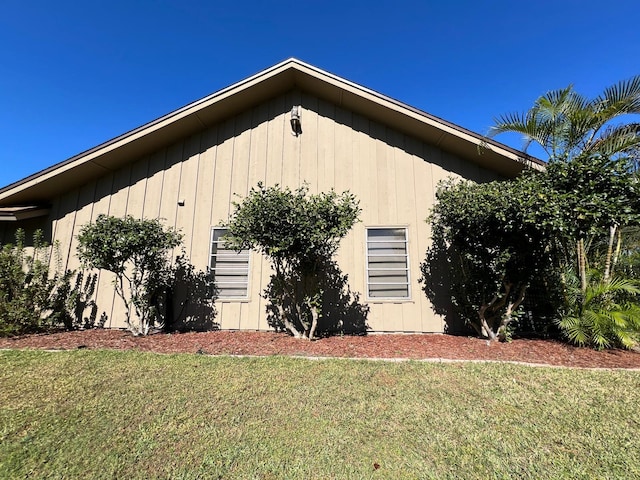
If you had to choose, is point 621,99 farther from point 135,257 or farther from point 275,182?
point 135,257

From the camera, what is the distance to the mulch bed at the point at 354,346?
5.13 meters

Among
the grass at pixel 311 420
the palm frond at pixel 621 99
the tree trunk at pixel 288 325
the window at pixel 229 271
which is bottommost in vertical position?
the grass at pixel 311 420

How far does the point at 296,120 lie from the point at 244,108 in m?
1.56

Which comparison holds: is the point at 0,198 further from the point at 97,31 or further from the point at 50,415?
the point at 50,415

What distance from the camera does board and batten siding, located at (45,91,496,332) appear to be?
725cm

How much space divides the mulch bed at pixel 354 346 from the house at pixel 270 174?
915 millimetres

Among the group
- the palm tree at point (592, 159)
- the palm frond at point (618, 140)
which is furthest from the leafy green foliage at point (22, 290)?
the palm frond at point (618, 140)

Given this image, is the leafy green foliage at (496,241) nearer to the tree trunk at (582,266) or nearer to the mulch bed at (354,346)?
the tree trunk at (582,266)

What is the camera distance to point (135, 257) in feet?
21.1

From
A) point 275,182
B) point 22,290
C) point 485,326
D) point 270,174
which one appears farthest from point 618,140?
point 22,290

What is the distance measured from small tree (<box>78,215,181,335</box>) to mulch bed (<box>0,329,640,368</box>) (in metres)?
0.70

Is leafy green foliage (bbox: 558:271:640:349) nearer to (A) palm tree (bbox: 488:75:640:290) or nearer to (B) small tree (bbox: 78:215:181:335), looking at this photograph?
(A) palm tree (bbox: 488:75:640:290)

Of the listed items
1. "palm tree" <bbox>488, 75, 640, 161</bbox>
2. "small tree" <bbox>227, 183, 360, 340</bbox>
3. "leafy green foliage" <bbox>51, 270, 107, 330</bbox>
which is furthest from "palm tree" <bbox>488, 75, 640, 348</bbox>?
"leafy green foliage" <bbox>51, 270, 107, 330</bbox>

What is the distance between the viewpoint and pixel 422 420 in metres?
3.15
